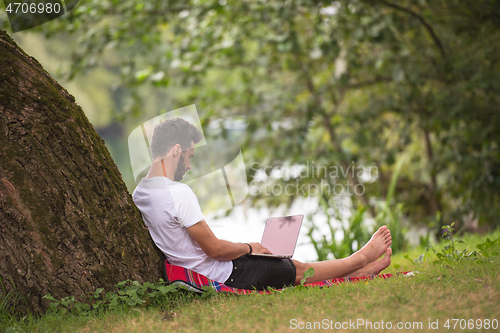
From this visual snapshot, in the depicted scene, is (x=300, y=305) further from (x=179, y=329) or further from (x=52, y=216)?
(x=52, y=216)

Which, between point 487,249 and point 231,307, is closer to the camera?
point 231,307

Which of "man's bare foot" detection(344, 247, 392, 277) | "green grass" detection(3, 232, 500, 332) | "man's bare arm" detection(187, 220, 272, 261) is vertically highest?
"man's bare arm" detection(187, 220, 272, 261)

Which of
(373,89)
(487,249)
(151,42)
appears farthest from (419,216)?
(151,42)

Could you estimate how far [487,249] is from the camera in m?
2.83

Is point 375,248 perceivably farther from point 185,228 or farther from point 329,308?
point 185,228

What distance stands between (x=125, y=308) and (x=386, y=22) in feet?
12.3

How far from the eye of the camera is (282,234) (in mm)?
3008

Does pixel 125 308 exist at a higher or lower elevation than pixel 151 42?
lower

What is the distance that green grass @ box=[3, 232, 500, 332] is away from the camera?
1785mm

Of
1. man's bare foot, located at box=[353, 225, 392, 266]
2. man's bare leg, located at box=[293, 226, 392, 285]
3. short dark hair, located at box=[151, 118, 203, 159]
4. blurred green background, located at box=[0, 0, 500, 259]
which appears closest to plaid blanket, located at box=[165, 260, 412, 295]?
man's bare leg, located at box=[293, 226, 392, 285]

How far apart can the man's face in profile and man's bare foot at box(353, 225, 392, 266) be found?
1.32 metres

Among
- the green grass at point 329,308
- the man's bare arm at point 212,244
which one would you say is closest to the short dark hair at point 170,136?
the man's bare arm at point 212,244

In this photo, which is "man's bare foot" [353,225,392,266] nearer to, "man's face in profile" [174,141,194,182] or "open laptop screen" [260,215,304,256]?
"open laptop screen" [260,215,304,256]

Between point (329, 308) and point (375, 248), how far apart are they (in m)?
1.16
